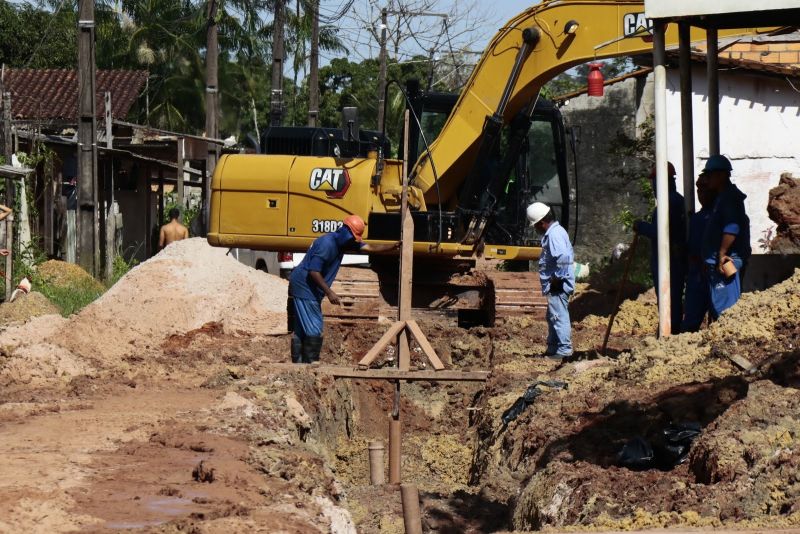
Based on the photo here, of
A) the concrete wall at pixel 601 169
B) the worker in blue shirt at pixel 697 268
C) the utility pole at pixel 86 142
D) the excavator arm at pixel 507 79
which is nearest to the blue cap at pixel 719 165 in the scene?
the worker in blue shirt at pixel 697 268

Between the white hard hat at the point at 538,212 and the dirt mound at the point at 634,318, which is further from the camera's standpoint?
the dirt mound at the point at 634,318

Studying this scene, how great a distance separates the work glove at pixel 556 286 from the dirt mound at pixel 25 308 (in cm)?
751

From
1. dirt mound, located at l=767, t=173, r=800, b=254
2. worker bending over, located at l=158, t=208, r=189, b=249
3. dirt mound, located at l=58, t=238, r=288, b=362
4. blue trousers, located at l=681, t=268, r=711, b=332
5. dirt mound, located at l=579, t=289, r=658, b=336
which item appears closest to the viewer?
blue trousers, located at l=681, t=268, r=711, b=332

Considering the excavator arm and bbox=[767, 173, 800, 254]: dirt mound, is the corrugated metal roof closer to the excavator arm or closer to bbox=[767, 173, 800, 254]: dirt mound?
the excavator arm

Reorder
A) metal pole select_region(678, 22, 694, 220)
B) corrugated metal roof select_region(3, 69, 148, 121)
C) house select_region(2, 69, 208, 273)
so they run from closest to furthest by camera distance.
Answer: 1. metal pole select_region(678, 22, 694, 220)
2. house select_region(2, 69, 208, 273)
3. corrugated metal roof select_region(3, 69, 148, 121)

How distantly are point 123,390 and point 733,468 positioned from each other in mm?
6359

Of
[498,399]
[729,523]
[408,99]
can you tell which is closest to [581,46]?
[408,99]

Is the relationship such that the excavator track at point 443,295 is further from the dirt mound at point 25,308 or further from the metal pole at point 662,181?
the metal pole at point 662,181

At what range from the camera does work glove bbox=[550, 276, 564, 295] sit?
13.1 metres

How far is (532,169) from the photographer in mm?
16219

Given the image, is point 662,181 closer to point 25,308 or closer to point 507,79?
point 507,79

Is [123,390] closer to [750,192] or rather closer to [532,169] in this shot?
[532,169]

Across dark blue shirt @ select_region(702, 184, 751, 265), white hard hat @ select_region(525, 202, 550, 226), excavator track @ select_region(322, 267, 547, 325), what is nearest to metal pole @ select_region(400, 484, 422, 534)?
dark blue shirt @ select_region(702, 184, 751, 265)

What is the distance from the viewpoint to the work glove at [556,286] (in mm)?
13093
